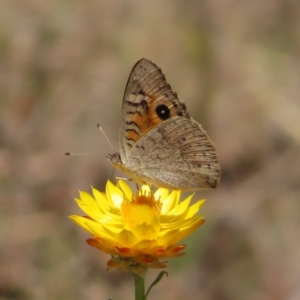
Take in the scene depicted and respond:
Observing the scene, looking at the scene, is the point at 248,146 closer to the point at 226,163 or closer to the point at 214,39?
the point at 226,163

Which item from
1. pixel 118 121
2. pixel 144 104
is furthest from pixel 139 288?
pixel 118 121

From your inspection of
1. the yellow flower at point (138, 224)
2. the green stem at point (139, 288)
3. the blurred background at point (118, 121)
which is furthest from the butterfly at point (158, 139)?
the blurred background at point (118, 121)

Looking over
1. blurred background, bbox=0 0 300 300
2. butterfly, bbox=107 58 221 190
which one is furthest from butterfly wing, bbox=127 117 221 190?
blurred background, bbox=0 0 300 300

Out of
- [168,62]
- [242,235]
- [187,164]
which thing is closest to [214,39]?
[168,62]

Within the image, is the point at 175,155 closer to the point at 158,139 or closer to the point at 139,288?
the point at 158,139

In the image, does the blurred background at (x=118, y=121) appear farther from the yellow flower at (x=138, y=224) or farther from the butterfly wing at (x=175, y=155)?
the butterfly wing at (x=175, y=155)

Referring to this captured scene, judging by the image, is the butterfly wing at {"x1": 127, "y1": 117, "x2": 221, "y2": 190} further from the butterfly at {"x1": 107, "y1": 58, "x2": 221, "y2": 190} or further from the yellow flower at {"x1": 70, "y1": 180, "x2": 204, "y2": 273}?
the yellow flower at {"x1": 70, "y1": 180, "x2": 204, "y2": 273}

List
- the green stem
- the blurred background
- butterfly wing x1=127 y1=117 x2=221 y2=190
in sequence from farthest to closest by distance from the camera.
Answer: the blurred background, butterfly wing x1=127 y1=117 x2=221 y2=190, the green stem
